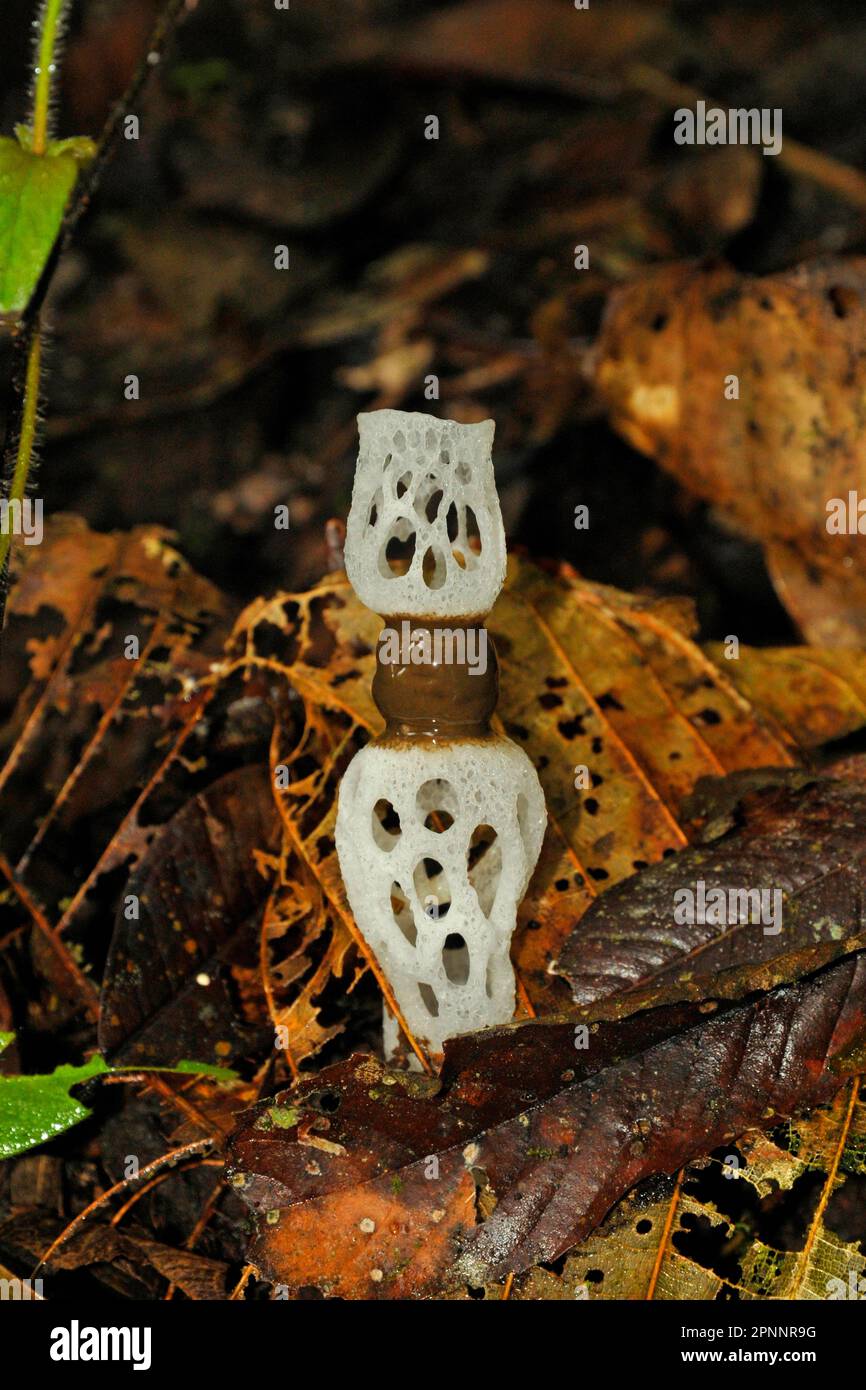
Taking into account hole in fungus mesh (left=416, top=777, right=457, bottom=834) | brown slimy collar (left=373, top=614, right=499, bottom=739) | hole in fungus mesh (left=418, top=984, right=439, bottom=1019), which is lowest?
hole in fungus mesh (left=418, top=984, right=439, bottom=1019)

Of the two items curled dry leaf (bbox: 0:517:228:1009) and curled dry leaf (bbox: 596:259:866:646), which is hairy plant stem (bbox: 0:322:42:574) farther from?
curled dry leaf (bbox: 596:259:866:646)

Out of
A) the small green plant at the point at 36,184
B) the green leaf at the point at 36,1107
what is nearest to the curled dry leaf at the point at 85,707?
the green leaf at the point at 36,1107

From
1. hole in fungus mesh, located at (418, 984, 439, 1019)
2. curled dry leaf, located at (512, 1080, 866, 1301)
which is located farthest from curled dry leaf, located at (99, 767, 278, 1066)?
curled dry leaf, located at (512, 1080, 866, 1301)

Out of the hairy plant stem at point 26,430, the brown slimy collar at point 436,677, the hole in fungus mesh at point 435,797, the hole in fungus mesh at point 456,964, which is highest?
the hairy plant stem at point 26,430

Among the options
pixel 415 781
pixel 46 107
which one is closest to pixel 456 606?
pixel 415 781

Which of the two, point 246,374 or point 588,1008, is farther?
point 246,374

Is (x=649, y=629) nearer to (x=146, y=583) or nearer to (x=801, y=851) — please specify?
(x=801, y=851)

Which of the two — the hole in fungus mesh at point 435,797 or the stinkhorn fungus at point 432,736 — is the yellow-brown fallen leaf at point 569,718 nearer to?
the stinkhorn fungus at point 432,736

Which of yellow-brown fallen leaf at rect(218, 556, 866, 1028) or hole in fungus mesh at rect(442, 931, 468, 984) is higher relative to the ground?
yellow-brown fallen leaf at rect(218, 556, 866, 1028)
